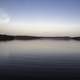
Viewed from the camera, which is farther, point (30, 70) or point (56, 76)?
point (30, 70)

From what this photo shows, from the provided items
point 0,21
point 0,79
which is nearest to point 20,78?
point 0,79

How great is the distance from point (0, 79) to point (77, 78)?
42.7 inches

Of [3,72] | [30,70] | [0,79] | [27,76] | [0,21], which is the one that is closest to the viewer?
[0,79]

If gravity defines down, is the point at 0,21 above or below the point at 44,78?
above

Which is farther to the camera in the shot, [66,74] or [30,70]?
[30,70]

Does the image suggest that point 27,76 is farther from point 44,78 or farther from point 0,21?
point 0,21

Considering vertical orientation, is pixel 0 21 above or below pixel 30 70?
above

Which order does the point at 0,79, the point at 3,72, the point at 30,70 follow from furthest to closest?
the point at 30,70, the point at 3,72, the point at 0,79

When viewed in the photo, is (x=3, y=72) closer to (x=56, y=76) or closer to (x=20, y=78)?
(x=20, y=78)

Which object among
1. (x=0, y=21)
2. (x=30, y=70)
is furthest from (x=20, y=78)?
(x=0, y=21)

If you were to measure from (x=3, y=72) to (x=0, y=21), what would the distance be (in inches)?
47.9

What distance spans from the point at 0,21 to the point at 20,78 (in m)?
1.50

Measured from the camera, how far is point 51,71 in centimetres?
239

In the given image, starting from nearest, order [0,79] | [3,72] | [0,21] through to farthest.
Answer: [0,79] < [3,72] < [0,21]
